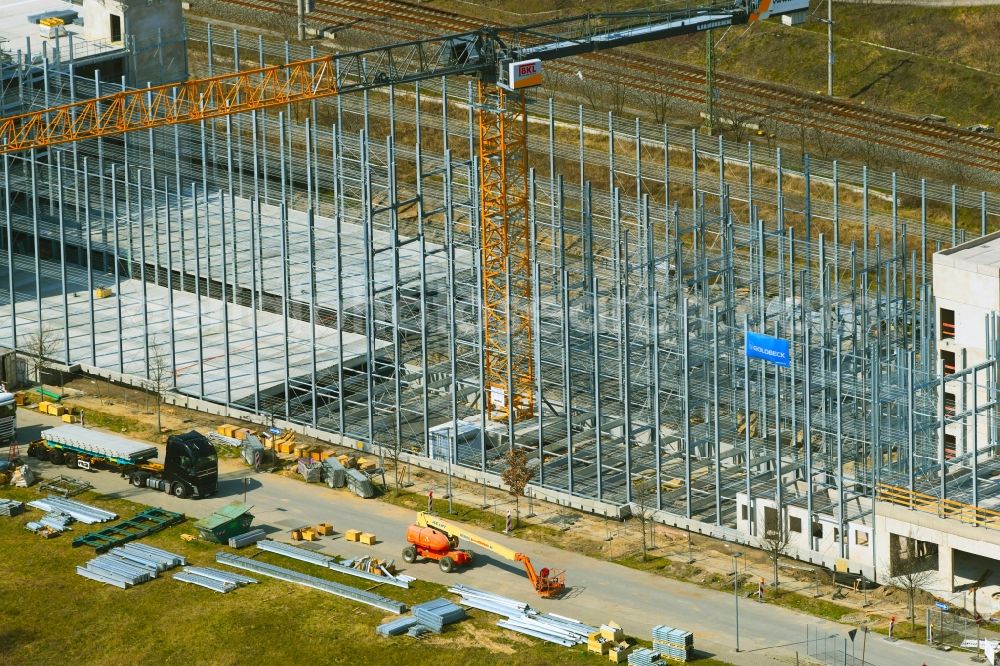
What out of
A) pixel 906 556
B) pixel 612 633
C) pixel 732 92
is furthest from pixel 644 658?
pixel 732 92

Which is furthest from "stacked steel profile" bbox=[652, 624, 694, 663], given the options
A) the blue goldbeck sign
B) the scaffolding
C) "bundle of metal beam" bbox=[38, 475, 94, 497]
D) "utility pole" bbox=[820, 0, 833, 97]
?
"utility pole" bbox=[820, 0, 833, 97]

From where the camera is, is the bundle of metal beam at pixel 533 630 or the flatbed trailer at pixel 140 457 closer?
the bundle of metal beam at pixel 533 630

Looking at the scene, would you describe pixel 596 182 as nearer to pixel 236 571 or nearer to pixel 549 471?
pixel 549 471

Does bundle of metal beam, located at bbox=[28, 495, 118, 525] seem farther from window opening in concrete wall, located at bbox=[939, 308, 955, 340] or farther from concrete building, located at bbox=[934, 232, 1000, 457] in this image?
window opening in concrete wall, located at bbox=[939, 308, 955, 340]

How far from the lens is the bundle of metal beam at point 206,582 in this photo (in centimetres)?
8625

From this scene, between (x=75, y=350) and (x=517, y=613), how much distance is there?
40237 millimetres

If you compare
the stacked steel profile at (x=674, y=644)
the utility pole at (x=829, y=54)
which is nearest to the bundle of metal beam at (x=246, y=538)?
the stacked steel profile at (x=674, y=644)

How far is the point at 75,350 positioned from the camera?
11419 cm

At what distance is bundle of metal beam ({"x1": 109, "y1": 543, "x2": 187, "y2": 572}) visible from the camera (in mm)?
88625

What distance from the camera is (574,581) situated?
8644 centimetres

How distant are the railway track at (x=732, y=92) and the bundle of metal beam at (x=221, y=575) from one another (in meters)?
60.8

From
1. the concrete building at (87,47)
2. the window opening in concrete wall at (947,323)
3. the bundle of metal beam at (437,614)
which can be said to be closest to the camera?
the bundle of metal beam at (437,614)

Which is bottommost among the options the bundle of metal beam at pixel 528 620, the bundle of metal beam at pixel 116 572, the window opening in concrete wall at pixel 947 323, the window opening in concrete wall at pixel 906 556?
the bundle of metal beam at pixel 116 572

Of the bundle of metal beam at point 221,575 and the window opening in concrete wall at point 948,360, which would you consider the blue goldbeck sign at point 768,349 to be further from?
the bundle of metal beam at point 221,575
